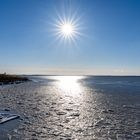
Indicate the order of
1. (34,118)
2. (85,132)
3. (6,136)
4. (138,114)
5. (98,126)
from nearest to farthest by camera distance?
(6,136)
(85,132)
(98,126)
(34,118)
(138,114)

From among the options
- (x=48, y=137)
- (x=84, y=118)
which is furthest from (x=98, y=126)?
(x=48, y=137)

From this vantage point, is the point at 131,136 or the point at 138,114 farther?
the point at 138,114

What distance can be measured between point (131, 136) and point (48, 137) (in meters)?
3.64

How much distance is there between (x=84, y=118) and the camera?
1391 cm

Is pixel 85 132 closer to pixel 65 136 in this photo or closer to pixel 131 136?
pixel 65 136

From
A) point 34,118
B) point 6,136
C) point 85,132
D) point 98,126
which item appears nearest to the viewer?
point 6,136

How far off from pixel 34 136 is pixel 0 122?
309cm

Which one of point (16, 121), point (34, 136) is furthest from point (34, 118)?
point (34, 136)

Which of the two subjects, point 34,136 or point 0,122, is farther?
point 0,122

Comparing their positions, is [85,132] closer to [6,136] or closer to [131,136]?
[131,136]

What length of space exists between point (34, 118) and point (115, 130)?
5.10m

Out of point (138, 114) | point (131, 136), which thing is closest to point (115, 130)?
point (131, 136)

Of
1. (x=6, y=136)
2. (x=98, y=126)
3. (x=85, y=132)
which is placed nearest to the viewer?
(x=6, y=136)

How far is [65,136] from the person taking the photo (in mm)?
9875
